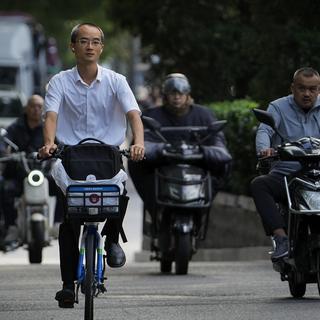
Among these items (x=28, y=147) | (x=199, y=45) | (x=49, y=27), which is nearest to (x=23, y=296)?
(x=28, y=147)

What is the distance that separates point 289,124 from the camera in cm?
1051

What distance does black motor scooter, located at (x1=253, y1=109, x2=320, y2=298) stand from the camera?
980cm

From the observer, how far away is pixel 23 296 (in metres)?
10.9

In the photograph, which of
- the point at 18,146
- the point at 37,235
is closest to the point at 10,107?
the point at 18,146

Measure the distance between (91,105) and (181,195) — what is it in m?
4.54

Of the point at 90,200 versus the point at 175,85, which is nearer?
the point at 90,200

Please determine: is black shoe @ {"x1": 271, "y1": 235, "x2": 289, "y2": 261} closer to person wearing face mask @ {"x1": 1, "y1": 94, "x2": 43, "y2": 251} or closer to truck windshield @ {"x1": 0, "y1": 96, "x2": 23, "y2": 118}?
person wearing face mask @ {"x1": 1, "y1": 94, "x2": 43, "y2": 251}

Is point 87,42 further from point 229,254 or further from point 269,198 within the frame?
point 229,254

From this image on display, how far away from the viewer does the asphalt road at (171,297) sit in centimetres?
947

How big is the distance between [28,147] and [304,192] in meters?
6.91

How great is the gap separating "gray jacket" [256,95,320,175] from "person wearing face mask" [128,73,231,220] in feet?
10.4

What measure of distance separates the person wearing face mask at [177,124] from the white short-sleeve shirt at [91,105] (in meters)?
4.67

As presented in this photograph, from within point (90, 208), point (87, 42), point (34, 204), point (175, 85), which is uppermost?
point (87, 42)

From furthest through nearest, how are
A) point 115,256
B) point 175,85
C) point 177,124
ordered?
1. point 177,124
2. point 175,85
3. point 115,256
